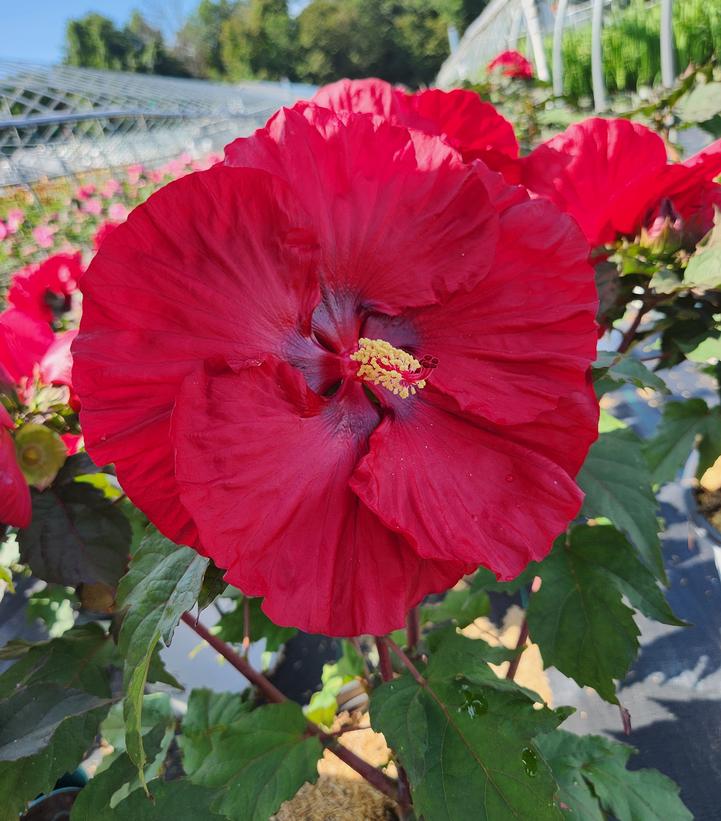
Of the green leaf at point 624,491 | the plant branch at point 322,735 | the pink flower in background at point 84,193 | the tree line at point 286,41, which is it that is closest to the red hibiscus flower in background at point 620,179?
the green leaf at point 624,491

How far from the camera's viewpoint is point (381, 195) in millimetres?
448

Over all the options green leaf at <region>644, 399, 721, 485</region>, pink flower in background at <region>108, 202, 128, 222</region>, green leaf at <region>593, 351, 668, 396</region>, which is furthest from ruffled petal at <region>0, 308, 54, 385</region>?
pink flower in background at <region>108, 202, 128, 222</region>

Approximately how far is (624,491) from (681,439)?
45 centimetres

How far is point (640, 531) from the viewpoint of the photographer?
0.71 meters

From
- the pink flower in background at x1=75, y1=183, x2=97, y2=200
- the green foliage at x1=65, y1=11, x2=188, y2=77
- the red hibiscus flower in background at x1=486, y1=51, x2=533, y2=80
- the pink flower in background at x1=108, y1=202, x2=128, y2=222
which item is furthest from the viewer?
the green foliage at x1=65, y1=11, x2=188, y2=77

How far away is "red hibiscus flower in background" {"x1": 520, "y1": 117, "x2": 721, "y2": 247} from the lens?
595mm

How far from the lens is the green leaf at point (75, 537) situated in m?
0.56

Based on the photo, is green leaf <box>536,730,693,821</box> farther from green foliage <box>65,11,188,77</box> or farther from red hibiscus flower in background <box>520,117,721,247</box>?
green foliage <box>65,11,188,77</box>

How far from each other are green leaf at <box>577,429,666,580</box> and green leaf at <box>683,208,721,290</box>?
21 cm

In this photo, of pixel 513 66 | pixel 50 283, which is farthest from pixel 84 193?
pixel 50 283

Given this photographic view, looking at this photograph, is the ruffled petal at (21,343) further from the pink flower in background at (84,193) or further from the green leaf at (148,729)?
the pink flower in background at (84,193)

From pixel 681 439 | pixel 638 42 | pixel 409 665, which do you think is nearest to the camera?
pixel 409 665

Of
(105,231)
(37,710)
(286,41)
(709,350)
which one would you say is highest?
(286,41)

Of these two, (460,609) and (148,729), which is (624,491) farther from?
(148,729)
